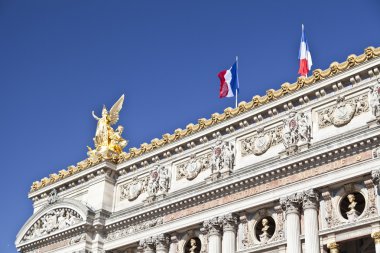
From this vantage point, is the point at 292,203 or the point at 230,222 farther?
the point at 230,222

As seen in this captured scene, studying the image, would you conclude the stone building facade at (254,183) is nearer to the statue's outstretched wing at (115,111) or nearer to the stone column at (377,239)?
the stone column at (377,239)

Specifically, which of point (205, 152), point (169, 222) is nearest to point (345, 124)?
point (205, 152)

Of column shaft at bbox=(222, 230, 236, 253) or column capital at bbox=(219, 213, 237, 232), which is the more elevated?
column capital at bbox=(219, 213, 237, 232)

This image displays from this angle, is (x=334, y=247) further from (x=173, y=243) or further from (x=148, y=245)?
(x=148, y=245)

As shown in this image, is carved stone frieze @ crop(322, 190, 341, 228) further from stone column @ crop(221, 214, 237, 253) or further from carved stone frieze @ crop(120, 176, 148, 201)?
carved stone frieze @ crop(120, 176, 148, 201)

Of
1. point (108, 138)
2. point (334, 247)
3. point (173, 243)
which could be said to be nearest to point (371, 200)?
point (334, 247)

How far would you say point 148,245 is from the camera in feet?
93.8

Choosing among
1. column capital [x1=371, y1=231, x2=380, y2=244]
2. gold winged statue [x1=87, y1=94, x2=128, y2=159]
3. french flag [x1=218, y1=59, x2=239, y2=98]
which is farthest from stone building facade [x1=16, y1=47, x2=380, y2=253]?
french flag [x1=218, y1=59, x2=239, y2=98]

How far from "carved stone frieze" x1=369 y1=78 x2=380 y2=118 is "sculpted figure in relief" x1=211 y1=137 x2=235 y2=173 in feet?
21.8

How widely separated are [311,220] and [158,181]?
8.93 metres

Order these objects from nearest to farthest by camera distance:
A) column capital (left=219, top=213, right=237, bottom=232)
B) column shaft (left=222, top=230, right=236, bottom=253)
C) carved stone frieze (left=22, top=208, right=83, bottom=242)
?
1. column shaft (left=222, top=230, right=236, bottom=253)
2. column capital (left=219, top=213, right=237, bottom=232)
3. carved stone frieze (left=22, top=208, right=83, bottom=242)

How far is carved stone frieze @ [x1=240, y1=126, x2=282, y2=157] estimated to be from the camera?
25938 millimetres

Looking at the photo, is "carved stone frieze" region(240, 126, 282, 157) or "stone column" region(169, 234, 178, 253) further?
"stone column" region(169, 234, 178, 253)

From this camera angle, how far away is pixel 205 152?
28.5m
